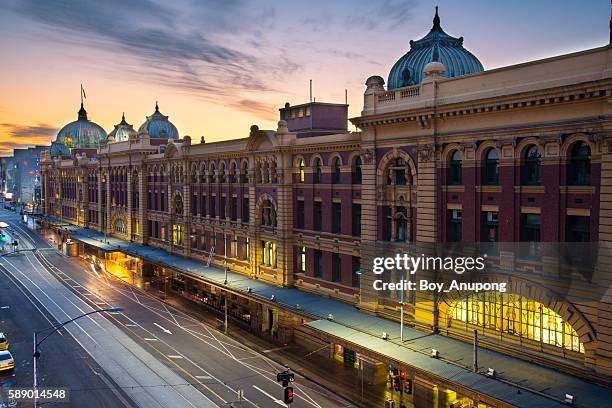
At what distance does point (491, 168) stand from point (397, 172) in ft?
23.3

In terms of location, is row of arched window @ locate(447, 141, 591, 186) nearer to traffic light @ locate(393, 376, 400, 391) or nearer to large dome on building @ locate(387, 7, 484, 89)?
large dome on building @ locate(387, 7, 484, 89)

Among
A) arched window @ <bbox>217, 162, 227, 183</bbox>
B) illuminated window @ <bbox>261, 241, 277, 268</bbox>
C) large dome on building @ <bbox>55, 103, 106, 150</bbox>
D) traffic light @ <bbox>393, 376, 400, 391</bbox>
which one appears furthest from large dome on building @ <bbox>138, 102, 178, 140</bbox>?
traffic light @ <bbox>393, 376, 400, 391</bbox>

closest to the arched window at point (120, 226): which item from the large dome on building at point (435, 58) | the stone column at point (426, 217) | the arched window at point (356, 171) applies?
the arched window at point (356, 171)

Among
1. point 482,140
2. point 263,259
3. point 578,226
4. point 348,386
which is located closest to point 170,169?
point 263,259

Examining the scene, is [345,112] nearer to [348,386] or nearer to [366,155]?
[366,155]

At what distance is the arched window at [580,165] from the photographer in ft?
80.1

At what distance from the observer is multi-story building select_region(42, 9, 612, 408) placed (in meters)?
24.0

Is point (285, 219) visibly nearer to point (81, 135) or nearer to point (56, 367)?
point (56, 367)

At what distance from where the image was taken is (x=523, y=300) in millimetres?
26484

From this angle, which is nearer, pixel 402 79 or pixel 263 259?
pixel 402 79

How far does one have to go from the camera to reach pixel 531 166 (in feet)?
88.0

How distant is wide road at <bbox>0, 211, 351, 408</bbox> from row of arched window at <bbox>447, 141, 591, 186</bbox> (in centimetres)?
1593

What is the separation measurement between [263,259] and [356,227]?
13.5 meters

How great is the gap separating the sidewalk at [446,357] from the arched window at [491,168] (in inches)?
367
